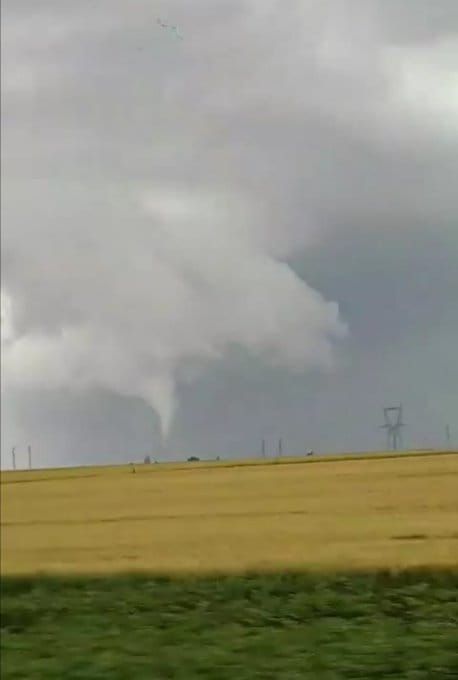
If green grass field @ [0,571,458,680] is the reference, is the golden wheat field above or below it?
above

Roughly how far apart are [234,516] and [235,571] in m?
0.06

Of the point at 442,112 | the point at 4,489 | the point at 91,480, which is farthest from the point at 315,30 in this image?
the point at 4,489

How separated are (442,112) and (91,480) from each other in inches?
22.6

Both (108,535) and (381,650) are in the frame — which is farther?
(108,535)

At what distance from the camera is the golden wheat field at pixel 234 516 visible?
4.01 ft

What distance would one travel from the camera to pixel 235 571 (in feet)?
4.34

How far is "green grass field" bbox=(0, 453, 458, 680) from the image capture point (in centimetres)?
116

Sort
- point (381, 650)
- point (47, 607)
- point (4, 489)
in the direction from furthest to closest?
point (4, 489)
point (47, 607)
point (381, 650)

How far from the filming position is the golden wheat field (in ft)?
4.01

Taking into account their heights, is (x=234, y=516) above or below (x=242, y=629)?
above

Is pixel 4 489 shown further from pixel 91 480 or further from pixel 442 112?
pixel 442 112

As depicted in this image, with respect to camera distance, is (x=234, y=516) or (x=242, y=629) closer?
(x=242, y=629)

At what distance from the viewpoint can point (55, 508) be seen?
1489mm

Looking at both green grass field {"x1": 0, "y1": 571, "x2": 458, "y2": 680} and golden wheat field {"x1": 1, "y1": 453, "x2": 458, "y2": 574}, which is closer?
green grass field {"x1": 0, "y1": 571, "x2": 458, "y2": 680}
